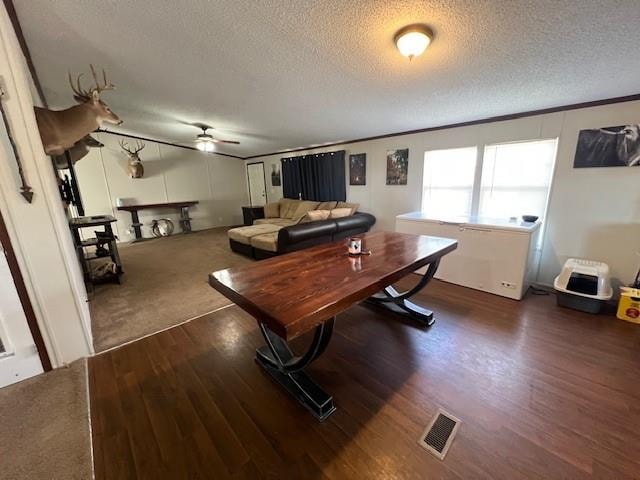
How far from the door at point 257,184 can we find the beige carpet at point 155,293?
113 inches

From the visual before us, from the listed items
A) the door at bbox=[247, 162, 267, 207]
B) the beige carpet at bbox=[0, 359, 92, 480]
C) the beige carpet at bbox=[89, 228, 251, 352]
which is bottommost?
the beige carpet at bbox=[0, 359, 92, 480]

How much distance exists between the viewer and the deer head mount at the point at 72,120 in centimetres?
214

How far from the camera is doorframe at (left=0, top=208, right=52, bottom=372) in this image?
5.20 ft

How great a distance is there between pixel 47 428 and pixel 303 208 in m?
4.69

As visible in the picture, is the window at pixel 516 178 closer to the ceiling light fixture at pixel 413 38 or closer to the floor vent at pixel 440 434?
the ceiling light fixture at pixel 413 38

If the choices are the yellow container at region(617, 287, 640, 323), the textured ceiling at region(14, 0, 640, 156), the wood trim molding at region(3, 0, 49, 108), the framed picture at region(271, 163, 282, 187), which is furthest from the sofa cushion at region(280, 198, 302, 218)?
the yellow container at region(617, 287, 640, 323)

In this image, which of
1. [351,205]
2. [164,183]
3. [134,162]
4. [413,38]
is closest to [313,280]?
[413,38]

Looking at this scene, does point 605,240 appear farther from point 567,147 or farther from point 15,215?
point 15,215

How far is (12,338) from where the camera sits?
1.68 metres

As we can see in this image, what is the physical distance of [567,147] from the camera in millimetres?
2645

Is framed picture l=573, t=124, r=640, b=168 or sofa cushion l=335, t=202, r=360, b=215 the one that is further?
sofa cushion l=335, t=202, r=360, b=215

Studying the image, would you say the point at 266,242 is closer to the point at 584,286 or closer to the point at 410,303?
the point at 410,303

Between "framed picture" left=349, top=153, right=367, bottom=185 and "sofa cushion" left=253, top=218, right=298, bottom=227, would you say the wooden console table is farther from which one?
"framed picture" left=349, top=153, right=367, bottom=185

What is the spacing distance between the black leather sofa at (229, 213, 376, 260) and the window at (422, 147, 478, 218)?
1.11m
